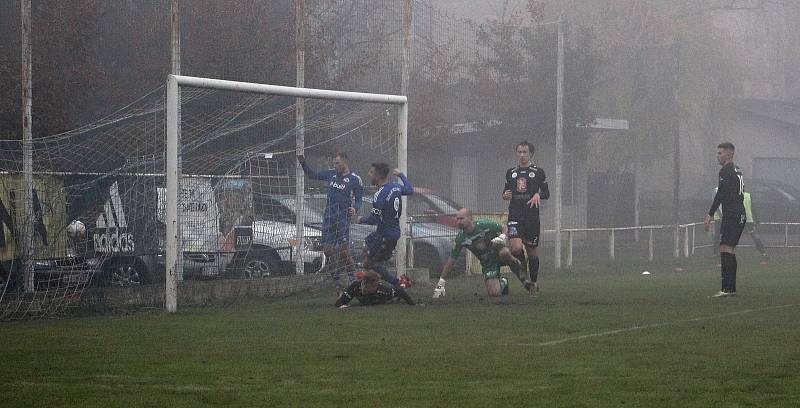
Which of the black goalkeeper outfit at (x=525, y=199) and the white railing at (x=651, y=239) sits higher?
the black goalkeeper outfit at (x=525, y=199)

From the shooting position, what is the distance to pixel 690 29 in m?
39.3

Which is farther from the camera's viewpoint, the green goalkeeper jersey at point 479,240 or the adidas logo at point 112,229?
the green goalkeeper jersey at point 479,240

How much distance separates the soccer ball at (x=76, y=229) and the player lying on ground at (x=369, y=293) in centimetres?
325

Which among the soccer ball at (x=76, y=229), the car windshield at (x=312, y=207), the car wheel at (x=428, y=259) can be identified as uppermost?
the car windshield at (x=312, y=207)

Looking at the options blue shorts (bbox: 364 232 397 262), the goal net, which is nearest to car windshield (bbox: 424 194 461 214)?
the goal net

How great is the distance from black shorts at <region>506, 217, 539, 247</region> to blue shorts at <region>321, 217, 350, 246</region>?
8.28 ft

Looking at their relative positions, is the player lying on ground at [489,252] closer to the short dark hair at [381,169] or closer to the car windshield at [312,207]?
the short dark hair at [381,169]

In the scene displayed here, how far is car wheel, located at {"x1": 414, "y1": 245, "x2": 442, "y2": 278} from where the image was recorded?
21.3 meters

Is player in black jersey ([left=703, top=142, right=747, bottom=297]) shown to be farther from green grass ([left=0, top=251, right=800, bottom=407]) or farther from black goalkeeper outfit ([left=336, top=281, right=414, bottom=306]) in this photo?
black goalkeeper outfit ([left=336, top=281, right=414, bottom=306])

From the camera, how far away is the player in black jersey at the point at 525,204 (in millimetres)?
15734

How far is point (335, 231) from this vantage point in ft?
55.9

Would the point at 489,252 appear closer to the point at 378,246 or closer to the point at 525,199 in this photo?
the point at 525,199

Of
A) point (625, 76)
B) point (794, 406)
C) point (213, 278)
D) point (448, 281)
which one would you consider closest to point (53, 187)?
point (213, 278)

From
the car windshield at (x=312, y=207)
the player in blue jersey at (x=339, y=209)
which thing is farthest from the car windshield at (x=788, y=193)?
the car windshield at (x=312, y=207)
